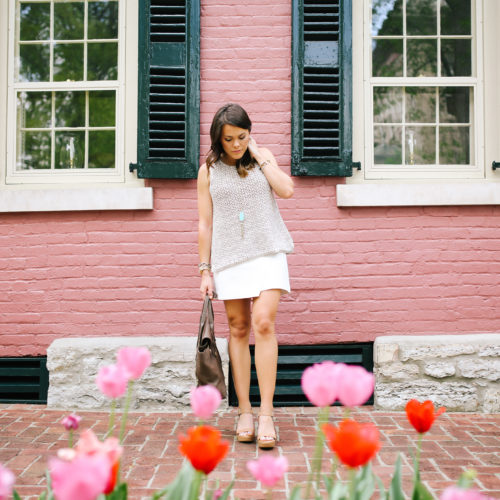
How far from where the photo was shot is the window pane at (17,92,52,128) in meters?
4.89

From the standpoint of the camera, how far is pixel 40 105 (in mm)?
4898

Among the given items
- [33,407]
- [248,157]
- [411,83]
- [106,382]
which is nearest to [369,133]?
[411,83]

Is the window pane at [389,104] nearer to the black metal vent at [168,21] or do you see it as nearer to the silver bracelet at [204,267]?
the black metal vent at [168,21]

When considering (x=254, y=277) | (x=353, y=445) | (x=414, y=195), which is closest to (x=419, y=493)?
(x=353, y=445)

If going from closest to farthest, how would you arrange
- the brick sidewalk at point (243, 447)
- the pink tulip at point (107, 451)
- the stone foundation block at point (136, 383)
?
the pink tulip at point (107, 451)
the brick sidewalk at point (243, 447)
the stone foundation block at point (136, 383)

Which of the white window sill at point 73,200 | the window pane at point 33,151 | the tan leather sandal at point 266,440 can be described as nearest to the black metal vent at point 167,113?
the white window sill at point 73,200

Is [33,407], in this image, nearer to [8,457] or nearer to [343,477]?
[8,457]

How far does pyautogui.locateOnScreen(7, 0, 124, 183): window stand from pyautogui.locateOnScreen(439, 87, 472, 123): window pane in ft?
8.44

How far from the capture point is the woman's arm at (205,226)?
12.1 feet

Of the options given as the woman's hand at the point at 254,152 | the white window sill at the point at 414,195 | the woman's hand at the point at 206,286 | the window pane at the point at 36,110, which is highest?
the window pane at the point at 36,110

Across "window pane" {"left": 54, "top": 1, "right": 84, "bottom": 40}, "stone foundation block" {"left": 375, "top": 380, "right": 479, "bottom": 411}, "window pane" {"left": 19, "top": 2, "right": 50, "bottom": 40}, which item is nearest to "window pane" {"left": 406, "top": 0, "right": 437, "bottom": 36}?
"window pane" {"left": 54, "top": 1, "right": 84, "bottom": 40}

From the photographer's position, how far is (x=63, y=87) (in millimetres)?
4852

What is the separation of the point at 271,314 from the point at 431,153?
7.08 ft

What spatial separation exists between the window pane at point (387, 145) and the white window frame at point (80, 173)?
182 centimetres
